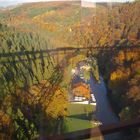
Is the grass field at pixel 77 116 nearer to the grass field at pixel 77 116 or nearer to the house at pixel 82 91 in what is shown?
the grass field at pixel 77 116

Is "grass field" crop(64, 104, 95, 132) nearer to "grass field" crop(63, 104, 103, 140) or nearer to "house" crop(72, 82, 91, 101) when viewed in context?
"grass field" crop(63, 104, 103, 140)

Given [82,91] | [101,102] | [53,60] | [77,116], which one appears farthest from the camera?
[101,102]

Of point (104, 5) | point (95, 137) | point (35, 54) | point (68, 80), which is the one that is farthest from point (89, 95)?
point (95, 137)

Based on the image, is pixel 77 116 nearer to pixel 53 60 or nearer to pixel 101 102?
pixel 101 102

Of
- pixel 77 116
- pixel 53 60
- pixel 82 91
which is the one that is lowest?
pixel 77 116

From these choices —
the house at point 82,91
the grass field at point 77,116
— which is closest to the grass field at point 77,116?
the grass field at point 77,116

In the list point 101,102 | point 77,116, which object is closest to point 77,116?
point 77,116

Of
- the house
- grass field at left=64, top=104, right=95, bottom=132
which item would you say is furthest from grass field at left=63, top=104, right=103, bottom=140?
the house

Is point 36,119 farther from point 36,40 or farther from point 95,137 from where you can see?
point 95,137
